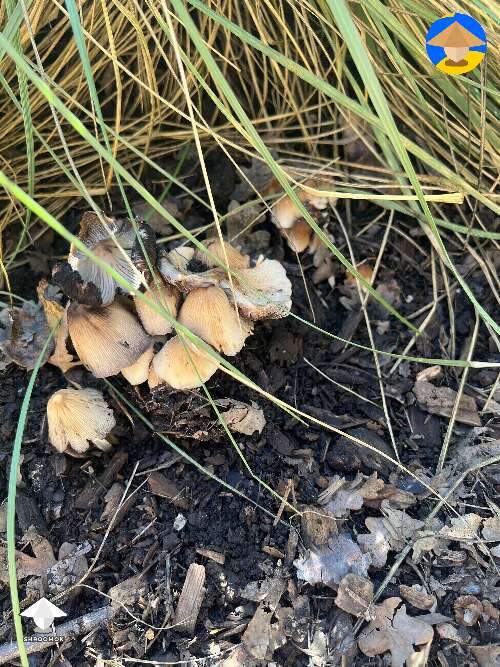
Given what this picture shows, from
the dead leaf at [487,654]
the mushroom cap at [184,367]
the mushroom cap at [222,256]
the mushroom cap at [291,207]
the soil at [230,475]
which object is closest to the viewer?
the dead leaf at [487,654]

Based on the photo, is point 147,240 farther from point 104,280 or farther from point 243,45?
point 243,45

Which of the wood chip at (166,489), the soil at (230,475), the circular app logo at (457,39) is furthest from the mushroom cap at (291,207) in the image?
the wood chip at (166,489)

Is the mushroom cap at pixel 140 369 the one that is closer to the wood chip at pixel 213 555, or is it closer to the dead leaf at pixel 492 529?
the wood chip at pixel 213 555

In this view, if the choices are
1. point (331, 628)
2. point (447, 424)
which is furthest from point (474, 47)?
point (331, 628)

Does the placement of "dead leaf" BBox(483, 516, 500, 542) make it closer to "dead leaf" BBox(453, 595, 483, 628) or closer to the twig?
"dead leaf" BBox(453, 595, 483, 628)

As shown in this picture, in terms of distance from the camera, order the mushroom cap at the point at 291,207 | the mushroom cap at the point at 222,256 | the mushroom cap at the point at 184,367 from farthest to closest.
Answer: the mushroom cap at the point at 291,207 < the mushroom cap at the point at 222,256 < the mushroom cap at the point at 184,367

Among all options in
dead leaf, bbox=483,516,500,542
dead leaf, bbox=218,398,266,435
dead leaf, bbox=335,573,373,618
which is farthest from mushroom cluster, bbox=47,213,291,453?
dead leaf, bbox=483,516,500,542
